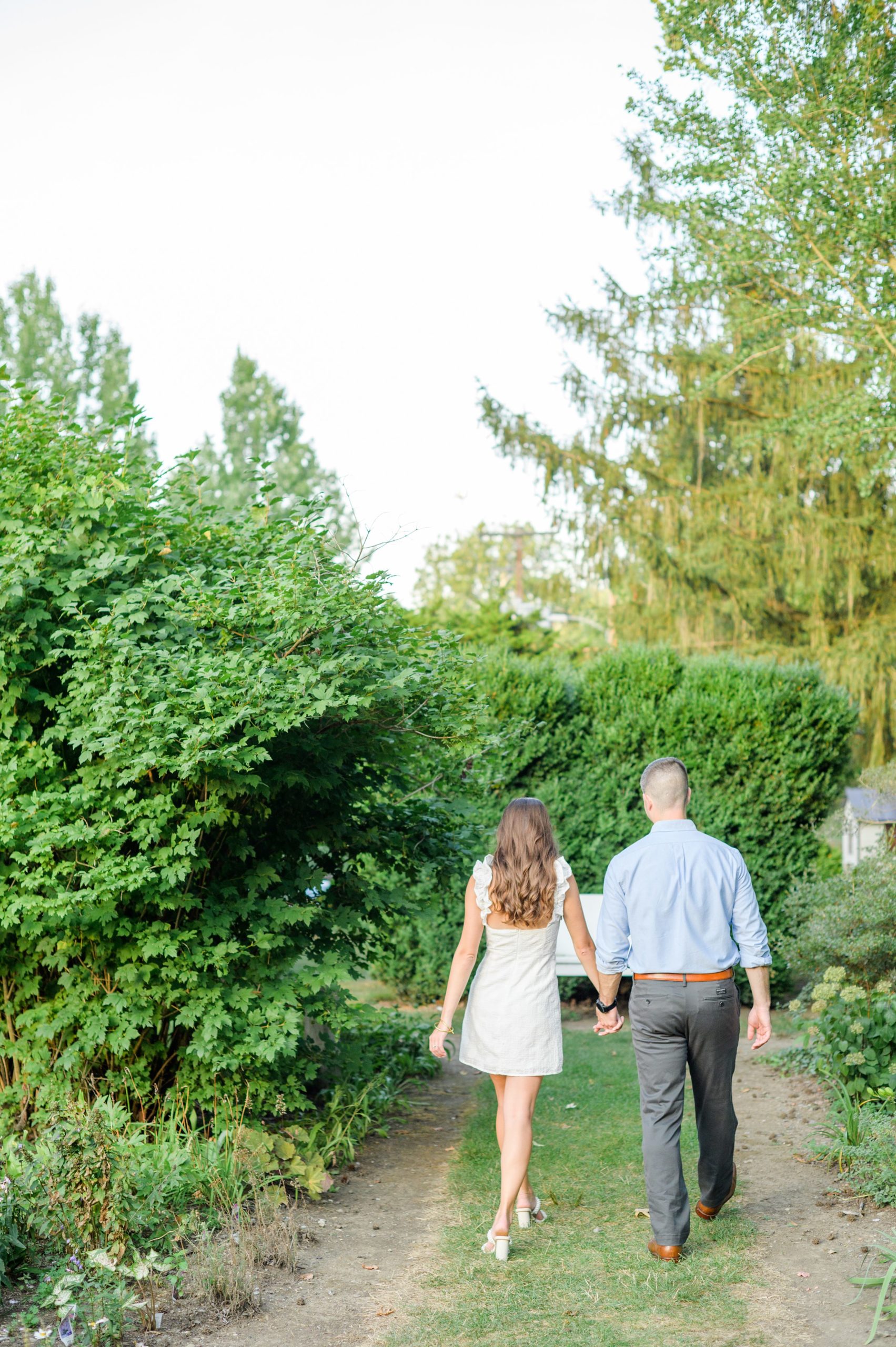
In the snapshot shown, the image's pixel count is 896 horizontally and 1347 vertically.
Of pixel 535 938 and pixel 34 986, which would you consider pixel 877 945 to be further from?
pixel 34 986

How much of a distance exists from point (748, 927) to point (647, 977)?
0.42 metres

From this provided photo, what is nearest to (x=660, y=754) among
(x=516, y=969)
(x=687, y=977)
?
(x=516, y=969)

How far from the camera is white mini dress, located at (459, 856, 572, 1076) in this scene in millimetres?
4387

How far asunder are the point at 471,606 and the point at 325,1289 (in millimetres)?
40706

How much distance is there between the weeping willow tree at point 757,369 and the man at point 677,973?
267 inches

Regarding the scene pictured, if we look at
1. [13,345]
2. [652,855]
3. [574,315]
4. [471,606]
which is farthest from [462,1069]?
[471,606]

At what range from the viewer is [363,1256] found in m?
4.43

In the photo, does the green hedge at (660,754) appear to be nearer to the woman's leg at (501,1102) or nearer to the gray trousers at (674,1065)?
the woman's leg at (501,1102)

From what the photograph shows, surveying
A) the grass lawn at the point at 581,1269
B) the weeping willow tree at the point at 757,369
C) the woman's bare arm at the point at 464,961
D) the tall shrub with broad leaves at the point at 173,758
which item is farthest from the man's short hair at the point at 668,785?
the weeping willow tree at the point at 757,369

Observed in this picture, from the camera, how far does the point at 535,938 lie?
Answer: 443 centimetres

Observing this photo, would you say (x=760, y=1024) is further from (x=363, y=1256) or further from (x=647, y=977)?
(x=363, y=1256)

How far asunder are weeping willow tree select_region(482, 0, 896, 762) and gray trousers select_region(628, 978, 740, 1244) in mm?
7183

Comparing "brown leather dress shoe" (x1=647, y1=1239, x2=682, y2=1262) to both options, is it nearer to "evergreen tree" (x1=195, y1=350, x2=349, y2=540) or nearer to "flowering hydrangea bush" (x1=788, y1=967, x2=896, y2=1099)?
"flowering hydrangea bush" (x1=788, y1=967, x2=896, y2=1099)

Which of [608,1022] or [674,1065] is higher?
[608,1022]
